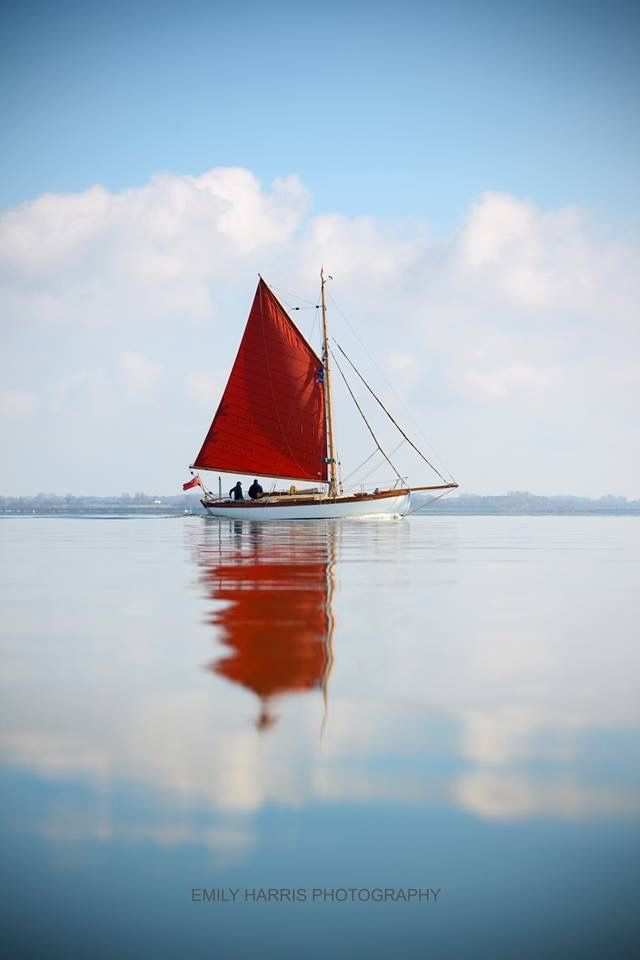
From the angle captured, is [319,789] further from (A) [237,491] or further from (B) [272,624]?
(A) [237,491]

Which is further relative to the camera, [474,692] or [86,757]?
[474,692]

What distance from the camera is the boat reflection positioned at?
693cm

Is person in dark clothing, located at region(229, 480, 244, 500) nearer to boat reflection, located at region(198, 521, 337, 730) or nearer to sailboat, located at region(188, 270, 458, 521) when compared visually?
sailboat, located at region(188, 270, 458, 521)

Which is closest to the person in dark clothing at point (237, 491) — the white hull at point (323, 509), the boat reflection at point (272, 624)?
the white hull at point (323, 509)

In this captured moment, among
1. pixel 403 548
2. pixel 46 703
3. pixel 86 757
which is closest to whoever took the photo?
pixel 86 757

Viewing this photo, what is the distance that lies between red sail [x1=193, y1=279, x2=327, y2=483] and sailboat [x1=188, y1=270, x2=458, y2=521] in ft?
0.21

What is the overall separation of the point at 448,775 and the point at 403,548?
24.1 m

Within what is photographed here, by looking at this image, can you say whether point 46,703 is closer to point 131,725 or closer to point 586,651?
point 131,725

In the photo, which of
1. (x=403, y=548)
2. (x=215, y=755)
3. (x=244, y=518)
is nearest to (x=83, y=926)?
(x=215, y=755)

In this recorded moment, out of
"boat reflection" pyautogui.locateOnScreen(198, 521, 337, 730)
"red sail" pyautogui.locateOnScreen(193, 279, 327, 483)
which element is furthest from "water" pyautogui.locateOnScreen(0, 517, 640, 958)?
"red sail" pyautogui.locateOnScreen(193, 279, 327, 483)

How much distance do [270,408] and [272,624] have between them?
46255 mm

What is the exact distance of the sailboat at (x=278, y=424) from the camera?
5516 cm

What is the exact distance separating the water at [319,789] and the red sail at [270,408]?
45.8 m

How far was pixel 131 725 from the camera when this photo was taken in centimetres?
567
